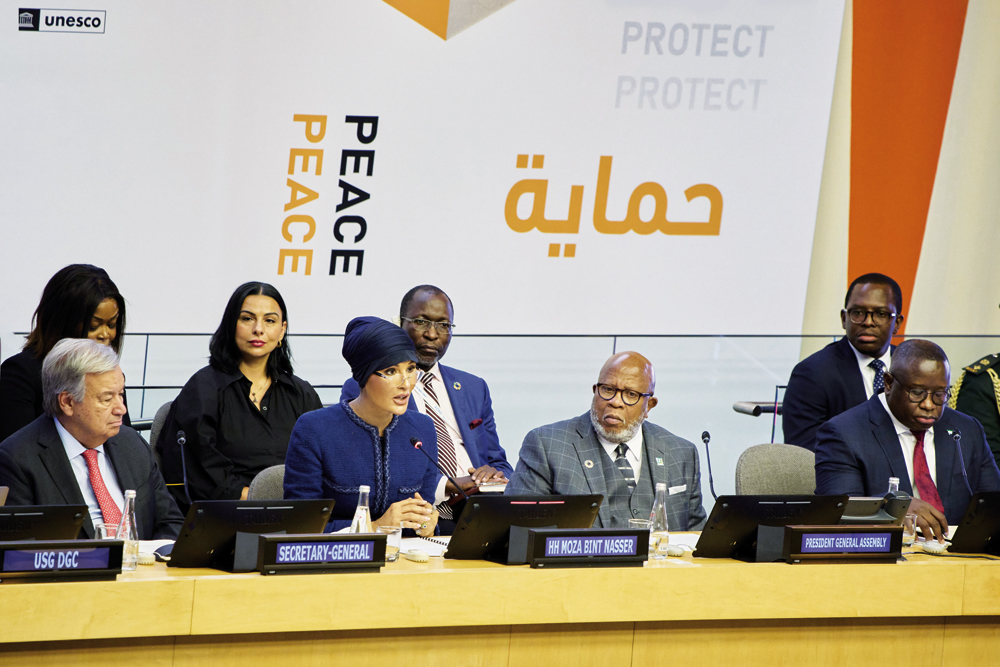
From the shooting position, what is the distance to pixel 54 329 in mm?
3352

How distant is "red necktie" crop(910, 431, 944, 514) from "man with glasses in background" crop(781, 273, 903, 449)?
A: 0.65 meters

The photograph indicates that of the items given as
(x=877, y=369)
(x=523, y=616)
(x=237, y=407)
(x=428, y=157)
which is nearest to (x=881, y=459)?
(x=877, y=369)

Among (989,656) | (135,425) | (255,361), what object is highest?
(255,361)

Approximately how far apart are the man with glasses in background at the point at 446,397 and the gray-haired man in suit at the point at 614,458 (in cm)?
67

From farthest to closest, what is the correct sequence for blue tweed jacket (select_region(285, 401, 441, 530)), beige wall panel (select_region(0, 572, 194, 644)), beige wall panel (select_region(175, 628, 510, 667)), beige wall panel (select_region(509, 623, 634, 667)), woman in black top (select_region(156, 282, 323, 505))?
woman in black top (select_region(156, 282, 323, 505))
blue tweed jacket (select_region(285, 401, 441, 530))
beige wall panel (select_region(509, 623, 634, 667))
beige wall panel (select_region(175, 628, 510, 667))
beige wall panel (select_region(0, 572, 194, 644))

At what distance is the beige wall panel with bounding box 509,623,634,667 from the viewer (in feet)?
7.68

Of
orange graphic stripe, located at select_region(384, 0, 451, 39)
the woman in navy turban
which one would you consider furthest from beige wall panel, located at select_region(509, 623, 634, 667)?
orange graphic stripe, located at select_region(384, 0, 451, 39)

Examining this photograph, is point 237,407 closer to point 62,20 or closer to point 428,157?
point 428,157

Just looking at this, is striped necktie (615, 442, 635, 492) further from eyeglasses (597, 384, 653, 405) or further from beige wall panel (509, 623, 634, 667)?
beige wall panel (509, 623, 634, 667)

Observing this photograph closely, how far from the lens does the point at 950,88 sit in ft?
21.4

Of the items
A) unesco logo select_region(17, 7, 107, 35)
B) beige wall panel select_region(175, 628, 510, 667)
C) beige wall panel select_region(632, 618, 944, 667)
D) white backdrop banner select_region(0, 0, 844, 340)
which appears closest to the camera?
beige wall panel select_region(175, 628, 510, 667)

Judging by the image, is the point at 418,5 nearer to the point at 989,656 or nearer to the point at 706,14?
the point at 706,14

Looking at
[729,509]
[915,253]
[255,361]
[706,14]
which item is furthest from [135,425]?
[915,253]

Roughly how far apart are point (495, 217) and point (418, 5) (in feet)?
4.06
